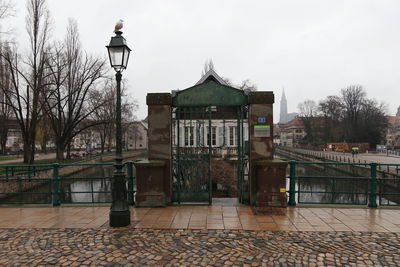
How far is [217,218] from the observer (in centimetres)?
522

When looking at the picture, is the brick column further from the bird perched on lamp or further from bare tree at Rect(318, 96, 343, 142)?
bare tree at Rect(318, 96, 343, 142)

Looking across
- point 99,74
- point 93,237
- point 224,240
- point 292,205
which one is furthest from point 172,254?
point 99,74

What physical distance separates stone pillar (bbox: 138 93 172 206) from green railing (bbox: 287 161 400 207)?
314 cm

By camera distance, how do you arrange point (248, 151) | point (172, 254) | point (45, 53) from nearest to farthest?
point (172, 254) < point (248, 151) < point (45, 53)

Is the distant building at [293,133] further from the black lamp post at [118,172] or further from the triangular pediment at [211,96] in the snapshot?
the black lamp post at [118,172]

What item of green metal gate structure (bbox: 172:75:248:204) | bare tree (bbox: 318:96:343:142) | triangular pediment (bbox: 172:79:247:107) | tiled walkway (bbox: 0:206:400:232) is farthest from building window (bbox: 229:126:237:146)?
bare tree (bbox: 318:96:343:142)

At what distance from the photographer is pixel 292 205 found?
241 inches

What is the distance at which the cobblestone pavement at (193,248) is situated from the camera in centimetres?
343

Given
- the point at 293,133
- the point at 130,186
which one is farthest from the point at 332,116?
the point at 130,186

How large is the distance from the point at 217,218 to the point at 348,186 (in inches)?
792

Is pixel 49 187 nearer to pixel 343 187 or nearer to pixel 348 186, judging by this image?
pixel 343 187

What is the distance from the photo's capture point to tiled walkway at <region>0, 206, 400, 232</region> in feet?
15.6

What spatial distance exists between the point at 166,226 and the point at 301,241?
2.49 meters

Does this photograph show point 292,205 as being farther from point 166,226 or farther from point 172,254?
point 172,254
